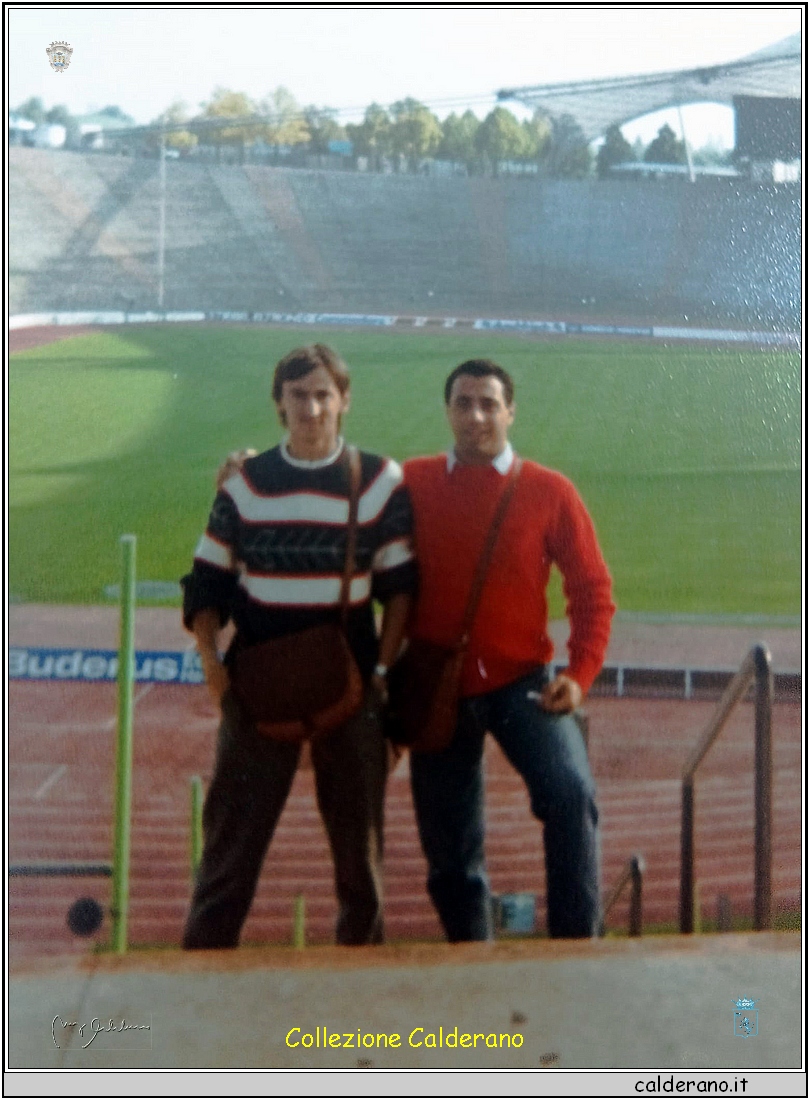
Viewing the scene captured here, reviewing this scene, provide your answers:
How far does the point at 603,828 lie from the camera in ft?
8.37


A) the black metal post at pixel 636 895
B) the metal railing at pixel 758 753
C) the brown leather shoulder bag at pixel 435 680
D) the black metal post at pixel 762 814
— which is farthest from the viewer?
the black metal post at pixel 636 895

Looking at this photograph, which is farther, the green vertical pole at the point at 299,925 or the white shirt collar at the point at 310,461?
the green vertical pole at the point at 299,925

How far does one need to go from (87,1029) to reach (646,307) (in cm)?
177

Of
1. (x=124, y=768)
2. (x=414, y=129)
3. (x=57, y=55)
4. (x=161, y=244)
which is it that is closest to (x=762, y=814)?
(x=124, y=768)

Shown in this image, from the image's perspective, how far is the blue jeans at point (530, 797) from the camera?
2.23 m

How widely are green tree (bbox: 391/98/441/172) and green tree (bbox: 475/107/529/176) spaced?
0.09 metres

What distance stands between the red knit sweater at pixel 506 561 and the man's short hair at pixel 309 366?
0.21 meters

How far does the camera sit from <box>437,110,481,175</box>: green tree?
2.27 meters

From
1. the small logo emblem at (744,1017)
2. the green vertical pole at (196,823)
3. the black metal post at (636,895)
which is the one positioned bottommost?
the black metal post at (636,895)

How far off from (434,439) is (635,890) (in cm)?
161

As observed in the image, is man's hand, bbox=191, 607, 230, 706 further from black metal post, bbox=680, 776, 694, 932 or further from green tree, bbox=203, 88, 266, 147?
black metal post, bbox=680, 776, 694, 932

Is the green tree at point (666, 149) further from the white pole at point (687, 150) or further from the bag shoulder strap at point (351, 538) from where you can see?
the bag shoulder strap at point (351, 538)
